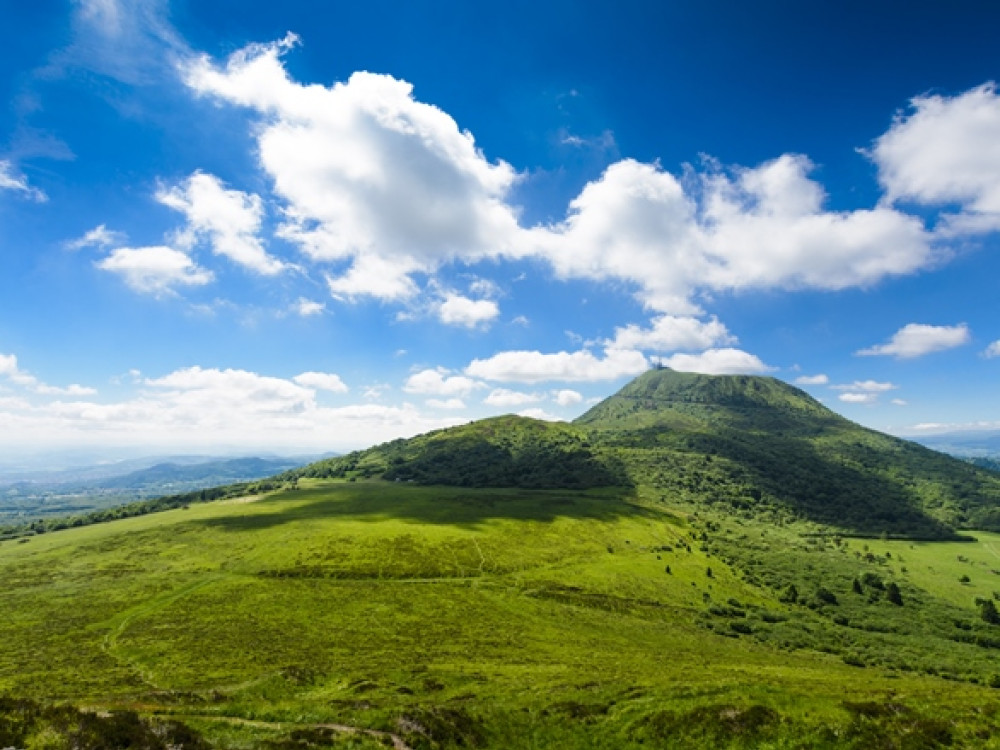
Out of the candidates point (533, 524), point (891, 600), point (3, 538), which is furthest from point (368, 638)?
point (3, 538)

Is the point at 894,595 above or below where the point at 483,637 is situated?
below

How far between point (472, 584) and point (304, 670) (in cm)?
6200

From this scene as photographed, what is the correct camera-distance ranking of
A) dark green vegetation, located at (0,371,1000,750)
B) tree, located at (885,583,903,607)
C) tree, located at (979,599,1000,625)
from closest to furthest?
dark green vegetation, located at (0,371,1000,750) < tree, located at (979,599,1000,625) < tree, located at (885,583,903,607)

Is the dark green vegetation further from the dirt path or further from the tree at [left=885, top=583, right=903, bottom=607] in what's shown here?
the tree at [left=885, top=583, right=903, bottom=607]

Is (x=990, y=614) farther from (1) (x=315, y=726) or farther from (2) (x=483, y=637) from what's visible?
(1) (x=315, y=726)

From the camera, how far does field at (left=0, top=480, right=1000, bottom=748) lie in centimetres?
3431

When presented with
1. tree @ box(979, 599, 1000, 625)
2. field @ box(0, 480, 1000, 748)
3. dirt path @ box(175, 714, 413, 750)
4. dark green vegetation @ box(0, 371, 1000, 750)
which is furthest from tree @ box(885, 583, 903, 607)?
dirt path @ box(175, 714, 413, 750)

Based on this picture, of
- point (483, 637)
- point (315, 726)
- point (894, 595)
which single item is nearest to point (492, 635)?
point (483, 637)

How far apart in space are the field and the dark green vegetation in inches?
18.0

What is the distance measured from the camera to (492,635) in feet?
261

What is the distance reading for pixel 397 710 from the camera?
36.6m

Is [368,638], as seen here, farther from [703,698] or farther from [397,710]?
[703,698]

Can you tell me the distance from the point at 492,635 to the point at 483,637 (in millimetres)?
2003

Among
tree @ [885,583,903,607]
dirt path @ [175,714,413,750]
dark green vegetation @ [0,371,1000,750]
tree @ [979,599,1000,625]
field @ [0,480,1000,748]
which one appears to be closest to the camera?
dirt path @ [175,714,413,750]
